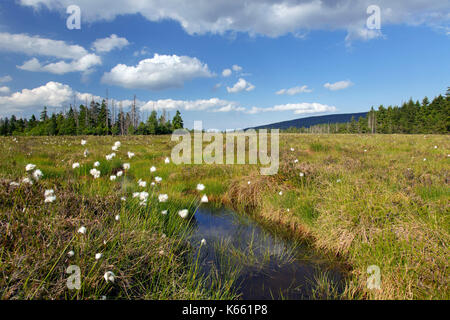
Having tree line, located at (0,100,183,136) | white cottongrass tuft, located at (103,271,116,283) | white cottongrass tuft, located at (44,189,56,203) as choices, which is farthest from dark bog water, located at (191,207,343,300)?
tree line, located at (0,100,183,136)

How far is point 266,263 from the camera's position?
3803 mm

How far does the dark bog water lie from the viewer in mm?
3166

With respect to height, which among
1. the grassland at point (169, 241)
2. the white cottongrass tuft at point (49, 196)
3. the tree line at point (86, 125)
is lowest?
the grassland at point (169, 241)

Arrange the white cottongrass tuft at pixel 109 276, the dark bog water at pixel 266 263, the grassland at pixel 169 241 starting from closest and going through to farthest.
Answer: the white cottongrass tuft at pixel 109 276, the grassland at pixel 169 241, the dark bog water at pixel 266 263

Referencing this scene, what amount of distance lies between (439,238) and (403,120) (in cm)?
9030

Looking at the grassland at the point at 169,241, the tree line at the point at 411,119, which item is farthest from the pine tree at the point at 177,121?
the tree line at the point at 411,119

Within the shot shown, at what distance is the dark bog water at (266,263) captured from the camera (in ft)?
10.4

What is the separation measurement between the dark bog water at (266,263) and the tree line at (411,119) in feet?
251

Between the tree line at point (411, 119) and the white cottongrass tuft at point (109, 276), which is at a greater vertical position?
the tree line at point (411, 119)

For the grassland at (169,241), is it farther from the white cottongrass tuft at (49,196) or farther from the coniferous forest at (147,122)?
the coniferous forest at (147,122)

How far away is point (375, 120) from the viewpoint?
8512 centimetres

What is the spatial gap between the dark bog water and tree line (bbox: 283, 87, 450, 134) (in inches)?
3011
